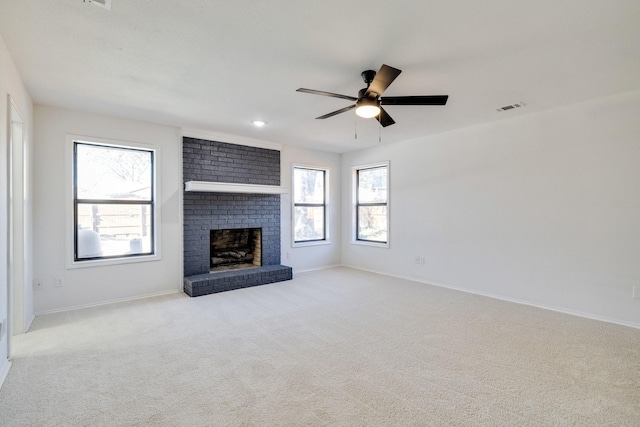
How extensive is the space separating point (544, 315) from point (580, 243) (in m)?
0.96

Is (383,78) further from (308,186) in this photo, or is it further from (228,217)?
(308,186)

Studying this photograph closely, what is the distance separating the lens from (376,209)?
20.1 ft

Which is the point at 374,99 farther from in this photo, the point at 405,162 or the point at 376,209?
the point at 376,209

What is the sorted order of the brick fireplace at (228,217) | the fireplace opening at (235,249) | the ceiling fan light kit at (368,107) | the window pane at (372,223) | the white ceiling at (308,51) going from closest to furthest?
1. the white ceiling at (308,51)
2. the ceiling fan light kit at (368,107)
3. the brick fireplace at (228,217)
4. the fireplace opening at (235,249)
5. the window pane at (372,223)

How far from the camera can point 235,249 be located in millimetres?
5691

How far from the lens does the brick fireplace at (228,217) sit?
4.70 metres

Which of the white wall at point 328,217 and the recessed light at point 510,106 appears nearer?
the recessed light at point 510,106

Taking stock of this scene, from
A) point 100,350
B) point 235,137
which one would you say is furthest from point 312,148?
point 100,350

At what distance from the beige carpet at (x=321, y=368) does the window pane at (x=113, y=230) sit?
792 mm

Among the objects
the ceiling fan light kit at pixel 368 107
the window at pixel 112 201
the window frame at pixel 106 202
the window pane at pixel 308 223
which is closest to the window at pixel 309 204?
the window pane at pixel 308 223

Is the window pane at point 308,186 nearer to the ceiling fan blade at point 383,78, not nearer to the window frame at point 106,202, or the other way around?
the window frame at point 106,202

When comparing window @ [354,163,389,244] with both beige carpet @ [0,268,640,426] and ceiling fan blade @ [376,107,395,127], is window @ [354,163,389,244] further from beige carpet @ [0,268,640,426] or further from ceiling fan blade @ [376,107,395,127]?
ceiling fan blade @ [376,107,395,127]

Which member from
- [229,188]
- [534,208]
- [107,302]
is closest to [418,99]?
[534,208]

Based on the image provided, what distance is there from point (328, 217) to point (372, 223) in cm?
95
